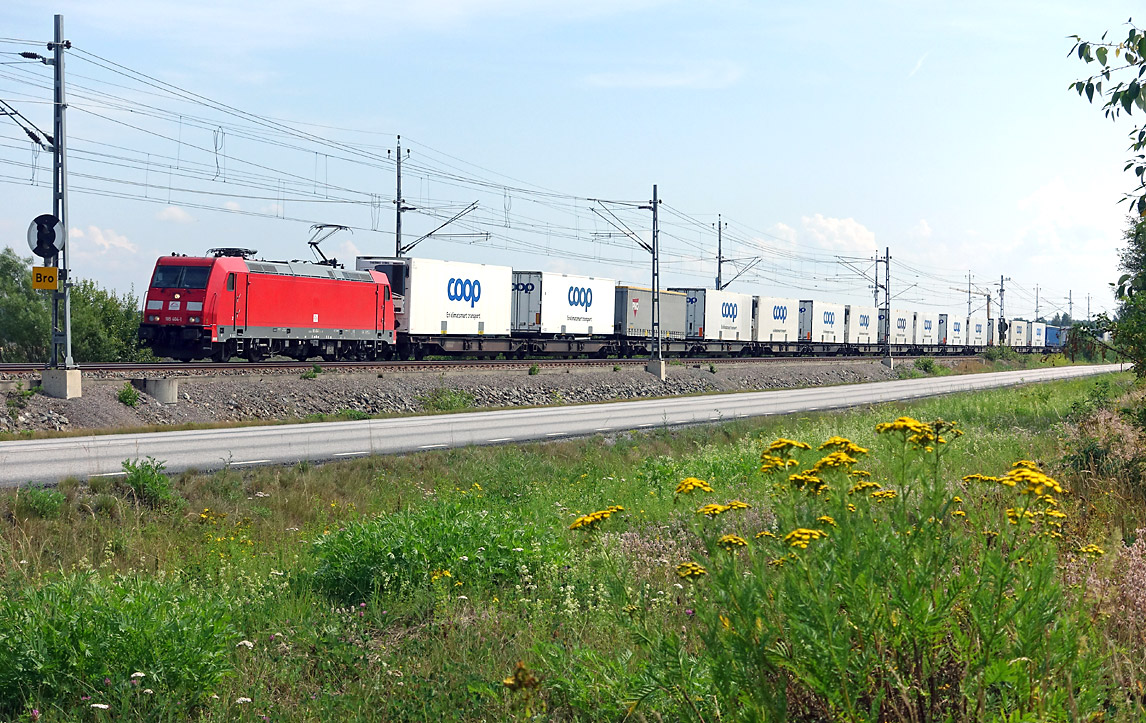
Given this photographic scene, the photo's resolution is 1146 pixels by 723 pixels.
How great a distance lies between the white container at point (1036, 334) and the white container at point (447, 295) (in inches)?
3231

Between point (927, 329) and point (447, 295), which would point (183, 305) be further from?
point (927, 329)

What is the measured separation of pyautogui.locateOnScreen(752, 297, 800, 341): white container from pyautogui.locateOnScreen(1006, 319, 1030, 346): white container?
4045 centimetres

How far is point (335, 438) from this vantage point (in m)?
19.0

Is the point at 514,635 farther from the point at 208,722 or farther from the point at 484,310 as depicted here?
the point at 484,310

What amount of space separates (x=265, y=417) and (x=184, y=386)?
218cm

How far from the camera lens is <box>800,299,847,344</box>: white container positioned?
66812 mm

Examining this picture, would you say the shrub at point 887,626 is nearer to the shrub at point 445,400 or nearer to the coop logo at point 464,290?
the shrub at point 445,400

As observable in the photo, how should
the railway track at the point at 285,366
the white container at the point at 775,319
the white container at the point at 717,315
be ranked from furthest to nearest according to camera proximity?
the white container at the point at 775,319, the white container at the point at 717,315, the railway track at the point at 285,366

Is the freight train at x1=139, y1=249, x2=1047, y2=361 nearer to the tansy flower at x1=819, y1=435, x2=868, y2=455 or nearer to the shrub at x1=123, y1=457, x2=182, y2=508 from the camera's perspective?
the shrub at x1=123, y1=457, x2=182, y2=508

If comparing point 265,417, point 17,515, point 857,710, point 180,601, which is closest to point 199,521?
point 17,515

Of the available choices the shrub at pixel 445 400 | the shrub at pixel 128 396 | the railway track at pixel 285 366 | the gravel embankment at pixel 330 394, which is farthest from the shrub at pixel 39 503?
the shrub at pixel 445 400

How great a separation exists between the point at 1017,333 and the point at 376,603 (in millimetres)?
105412

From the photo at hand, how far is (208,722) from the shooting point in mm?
4375

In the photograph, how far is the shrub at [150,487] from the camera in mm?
11586
